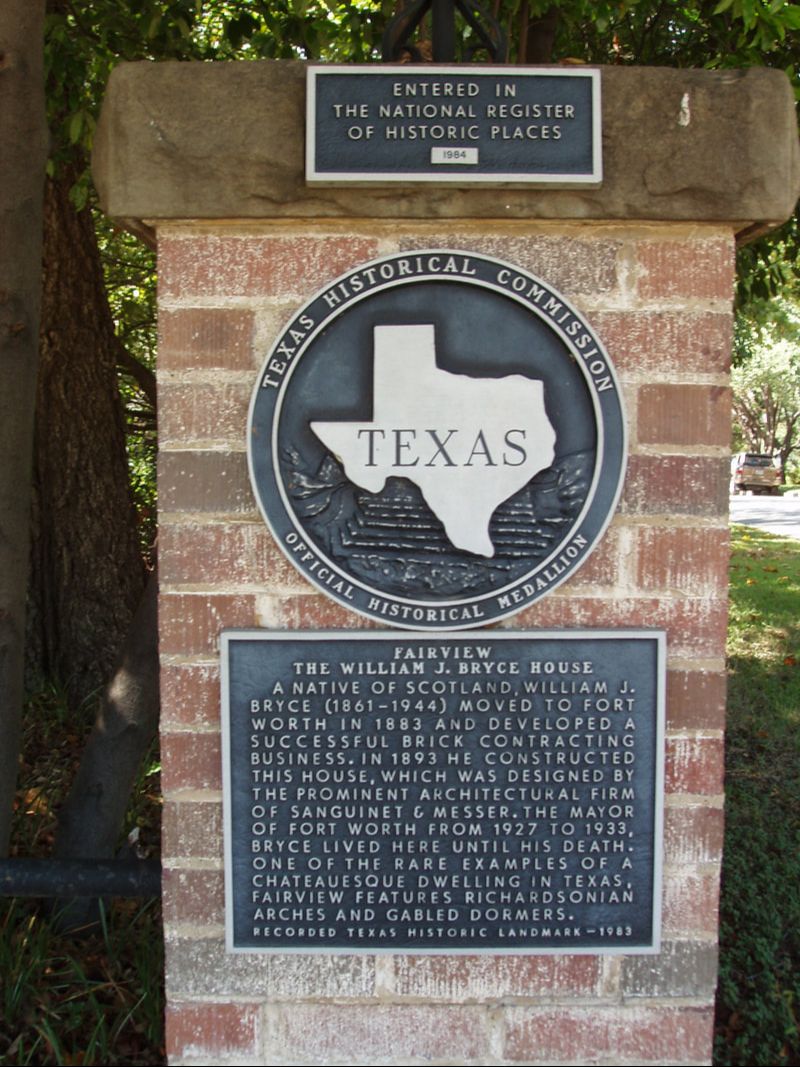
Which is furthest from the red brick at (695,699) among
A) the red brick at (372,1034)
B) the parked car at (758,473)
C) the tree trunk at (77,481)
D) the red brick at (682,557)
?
the parked car at (758,473)

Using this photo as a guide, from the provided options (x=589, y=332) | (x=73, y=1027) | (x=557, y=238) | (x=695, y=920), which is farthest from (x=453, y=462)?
(x=73, y=1027)

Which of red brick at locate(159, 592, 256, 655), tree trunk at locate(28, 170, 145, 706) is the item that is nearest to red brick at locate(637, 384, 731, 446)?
red brick at locate(159, 592, 256, 655)

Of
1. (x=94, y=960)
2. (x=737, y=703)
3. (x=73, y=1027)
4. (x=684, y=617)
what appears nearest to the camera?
(x=684, y=617)

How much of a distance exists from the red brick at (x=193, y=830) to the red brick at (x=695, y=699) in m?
1.08

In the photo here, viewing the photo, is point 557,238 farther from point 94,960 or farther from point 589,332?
point 94,960

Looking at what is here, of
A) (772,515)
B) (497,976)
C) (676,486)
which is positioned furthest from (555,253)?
(772,515)

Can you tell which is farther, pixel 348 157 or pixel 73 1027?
pixel 73 1027

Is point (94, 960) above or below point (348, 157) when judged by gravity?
below

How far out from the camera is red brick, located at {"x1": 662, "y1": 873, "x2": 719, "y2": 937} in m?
2.29

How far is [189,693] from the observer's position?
2260mm

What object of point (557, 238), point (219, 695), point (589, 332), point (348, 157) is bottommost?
point (219, 695)

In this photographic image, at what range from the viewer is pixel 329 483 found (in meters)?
2.18

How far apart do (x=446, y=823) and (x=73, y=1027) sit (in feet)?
4.79

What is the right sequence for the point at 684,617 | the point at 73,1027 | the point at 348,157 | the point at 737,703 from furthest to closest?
the point at 737,703 → the point at 73,1027 → the point at 684,617 → the point at 348,157
